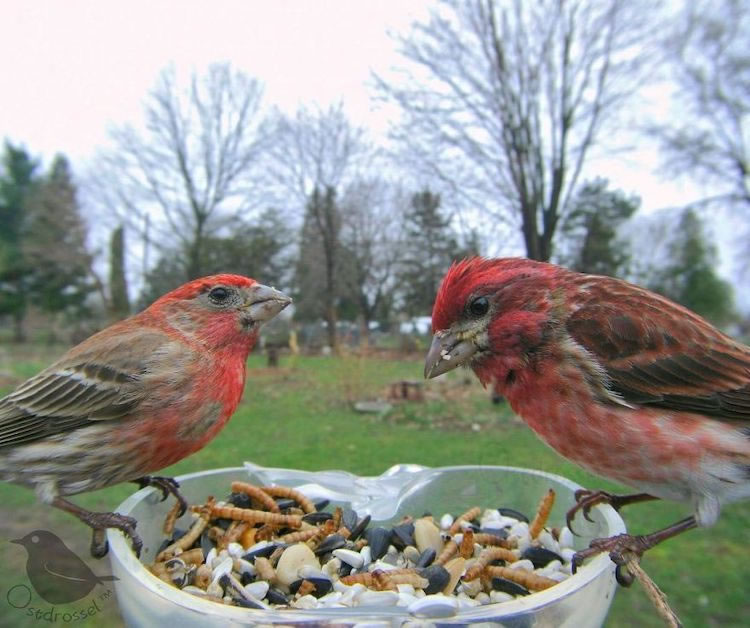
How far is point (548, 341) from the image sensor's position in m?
1.86

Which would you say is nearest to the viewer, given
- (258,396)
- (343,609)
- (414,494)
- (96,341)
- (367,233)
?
(343,609)

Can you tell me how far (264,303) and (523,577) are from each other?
51.7 inches

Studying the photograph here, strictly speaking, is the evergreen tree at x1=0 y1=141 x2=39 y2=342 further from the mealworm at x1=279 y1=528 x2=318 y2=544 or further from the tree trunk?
the mealworm at x1=279 y1=528 x2=318 y2=544

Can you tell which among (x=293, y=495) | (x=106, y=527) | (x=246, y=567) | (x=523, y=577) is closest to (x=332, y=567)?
(x=246, y=567)

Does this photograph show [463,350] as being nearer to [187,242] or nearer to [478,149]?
[478,149]

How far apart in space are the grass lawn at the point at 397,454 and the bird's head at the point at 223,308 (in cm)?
88

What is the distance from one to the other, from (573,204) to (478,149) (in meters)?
1.90

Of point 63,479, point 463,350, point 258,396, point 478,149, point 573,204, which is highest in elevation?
point 478,149

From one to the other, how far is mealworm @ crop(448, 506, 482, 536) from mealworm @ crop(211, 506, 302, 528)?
55 cm

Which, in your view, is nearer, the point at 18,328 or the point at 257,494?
the point at 257,494

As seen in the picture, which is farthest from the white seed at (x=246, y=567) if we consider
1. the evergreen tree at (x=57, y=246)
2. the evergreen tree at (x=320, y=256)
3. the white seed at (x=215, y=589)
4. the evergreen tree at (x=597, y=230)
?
the evergreen tree at (x=57, y=246)

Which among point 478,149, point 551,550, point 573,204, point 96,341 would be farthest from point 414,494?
point 478,149

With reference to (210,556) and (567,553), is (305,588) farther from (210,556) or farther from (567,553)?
(567,553)

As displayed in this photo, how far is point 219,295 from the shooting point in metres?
2.24
